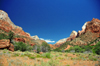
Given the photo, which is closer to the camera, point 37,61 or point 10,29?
point 37,61

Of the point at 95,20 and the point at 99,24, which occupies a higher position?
the point at 95,20

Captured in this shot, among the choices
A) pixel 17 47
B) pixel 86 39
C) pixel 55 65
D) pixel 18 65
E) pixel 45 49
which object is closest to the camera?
pixel 18 65

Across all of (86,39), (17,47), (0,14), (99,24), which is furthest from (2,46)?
(99,24)

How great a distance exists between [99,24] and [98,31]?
14.5 meters

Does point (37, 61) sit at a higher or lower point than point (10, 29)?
lower

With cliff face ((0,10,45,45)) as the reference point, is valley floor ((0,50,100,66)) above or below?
below

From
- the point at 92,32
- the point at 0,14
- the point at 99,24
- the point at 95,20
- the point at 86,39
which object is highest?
the point at 0,14

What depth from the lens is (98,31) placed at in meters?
78.4

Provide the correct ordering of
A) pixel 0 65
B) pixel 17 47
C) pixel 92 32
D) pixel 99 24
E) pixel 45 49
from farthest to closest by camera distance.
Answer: pixel 99 24 < pixel 92 32 < pixel 45 49 < pixel 17 47 < pixel 0 65

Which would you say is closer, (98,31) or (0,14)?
(98,31)

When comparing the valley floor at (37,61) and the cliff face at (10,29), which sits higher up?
the cliff face at (10,29)

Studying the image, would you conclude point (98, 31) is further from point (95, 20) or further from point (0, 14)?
point (0, 14)

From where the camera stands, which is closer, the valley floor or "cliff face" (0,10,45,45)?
the valley floor

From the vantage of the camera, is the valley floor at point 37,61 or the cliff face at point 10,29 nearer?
→ the valley floor at point 37,61
